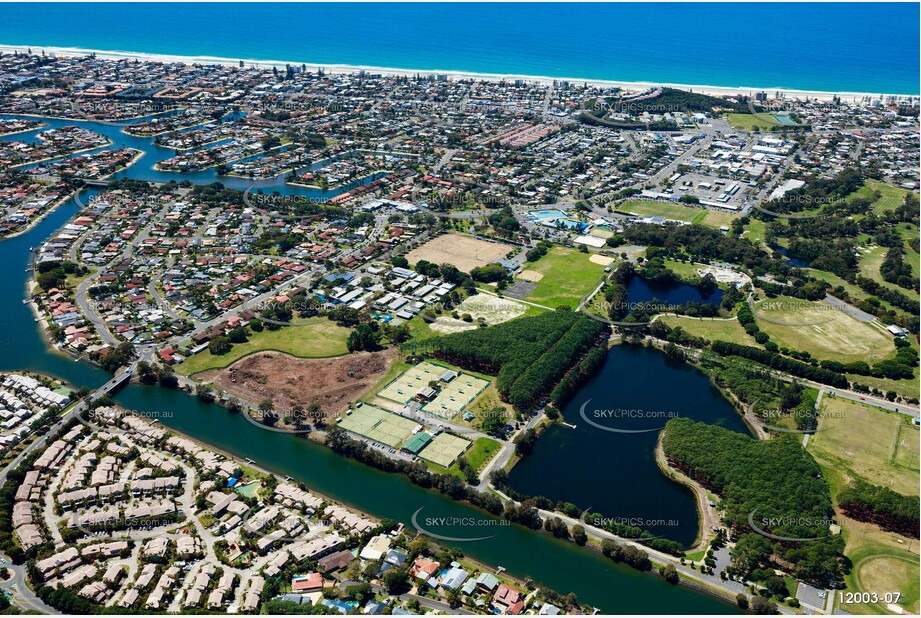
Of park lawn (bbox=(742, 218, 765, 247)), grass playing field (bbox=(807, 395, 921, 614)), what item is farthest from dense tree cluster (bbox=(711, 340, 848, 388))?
park lawn (bbox=(742, 218, 765, 247))

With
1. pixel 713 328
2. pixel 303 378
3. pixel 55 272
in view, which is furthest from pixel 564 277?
pixel 55 272

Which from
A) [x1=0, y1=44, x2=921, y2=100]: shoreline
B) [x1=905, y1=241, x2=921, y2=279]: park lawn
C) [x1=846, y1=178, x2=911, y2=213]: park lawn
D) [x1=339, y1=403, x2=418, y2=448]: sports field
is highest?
[x1=0, y1=44, x2=921, y2=100]: shoreline

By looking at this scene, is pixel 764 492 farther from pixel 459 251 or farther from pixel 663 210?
pixel 663 210

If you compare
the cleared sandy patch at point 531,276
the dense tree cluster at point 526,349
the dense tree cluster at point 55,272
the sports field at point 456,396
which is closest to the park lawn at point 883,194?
the cleared sandy patch at point 531,276

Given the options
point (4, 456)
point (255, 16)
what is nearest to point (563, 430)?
point (4, 456)

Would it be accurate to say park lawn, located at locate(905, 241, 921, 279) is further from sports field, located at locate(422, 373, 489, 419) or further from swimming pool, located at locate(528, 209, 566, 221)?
sports field, located at locate(422, 373, 489, 419)

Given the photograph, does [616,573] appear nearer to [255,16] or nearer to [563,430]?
[563,430]
